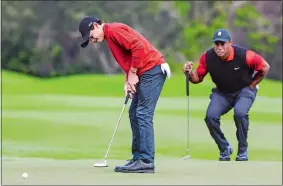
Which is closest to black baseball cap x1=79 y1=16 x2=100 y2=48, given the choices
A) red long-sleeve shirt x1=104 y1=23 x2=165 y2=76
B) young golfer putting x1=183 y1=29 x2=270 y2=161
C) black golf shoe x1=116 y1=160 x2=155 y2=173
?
red long-sleeve shirt x1=104 y1=23 x2=165 y2=76

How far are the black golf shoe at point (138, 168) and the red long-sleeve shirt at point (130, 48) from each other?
2.83ft

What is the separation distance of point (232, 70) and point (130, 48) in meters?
2.84

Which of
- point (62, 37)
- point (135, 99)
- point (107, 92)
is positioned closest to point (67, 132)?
point (135, 99)

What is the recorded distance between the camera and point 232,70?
10.7m

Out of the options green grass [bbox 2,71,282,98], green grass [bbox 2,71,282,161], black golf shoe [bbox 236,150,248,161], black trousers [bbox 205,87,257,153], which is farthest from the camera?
green grass [bbox 2,71,282,98]

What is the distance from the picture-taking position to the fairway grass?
7592mm

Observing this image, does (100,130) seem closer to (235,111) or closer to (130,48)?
(235,111)

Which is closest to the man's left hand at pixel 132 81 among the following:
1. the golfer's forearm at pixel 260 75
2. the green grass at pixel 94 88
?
the golfer's forearm at pixel 260 75

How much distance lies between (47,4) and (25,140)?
55.4 metres

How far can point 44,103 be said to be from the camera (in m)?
27.7

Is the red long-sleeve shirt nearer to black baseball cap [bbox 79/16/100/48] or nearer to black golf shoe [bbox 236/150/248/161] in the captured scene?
black baseball cap [bbox 79/16/100/48]

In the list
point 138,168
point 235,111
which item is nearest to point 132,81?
point 138,168

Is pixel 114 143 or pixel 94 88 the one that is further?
pixel 94 88

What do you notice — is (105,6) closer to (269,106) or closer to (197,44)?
(197,44)
